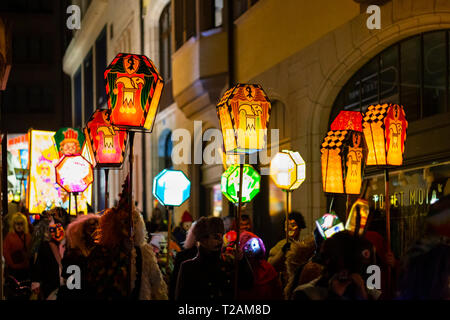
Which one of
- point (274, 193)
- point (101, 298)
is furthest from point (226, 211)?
point (101, 298)

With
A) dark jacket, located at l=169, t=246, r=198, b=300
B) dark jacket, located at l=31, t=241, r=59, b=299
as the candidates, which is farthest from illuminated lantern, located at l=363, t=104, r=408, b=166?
dark jacket, located at l=31, t=241, r=59, b=299

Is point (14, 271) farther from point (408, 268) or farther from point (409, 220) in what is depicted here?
point (408, 268)

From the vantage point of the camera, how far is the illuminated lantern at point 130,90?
303 inches

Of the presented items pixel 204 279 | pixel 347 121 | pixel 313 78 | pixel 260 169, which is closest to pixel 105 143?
pixel 347 121

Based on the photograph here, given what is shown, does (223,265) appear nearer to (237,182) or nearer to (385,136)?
(385,136)

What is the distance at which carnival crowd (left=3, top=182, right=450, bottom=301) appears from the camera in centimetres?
402

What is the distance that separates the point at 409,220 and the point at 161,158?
15.3 metres

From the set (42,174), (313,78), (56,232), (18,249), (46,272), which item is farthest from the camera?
(42,174)

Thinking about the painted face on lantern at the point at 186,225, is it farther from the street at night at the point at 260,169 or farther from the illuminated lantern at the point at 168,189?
the illuminated lantern at the point at 168,189

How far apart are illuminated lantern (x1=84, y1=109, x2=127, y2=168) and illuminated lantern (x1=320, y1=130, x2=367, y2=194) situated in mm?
3842

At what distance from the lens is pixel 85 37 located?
39.2 m

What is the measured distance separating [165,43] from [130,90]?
16922 mm

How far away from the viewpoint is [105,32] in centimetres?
3459

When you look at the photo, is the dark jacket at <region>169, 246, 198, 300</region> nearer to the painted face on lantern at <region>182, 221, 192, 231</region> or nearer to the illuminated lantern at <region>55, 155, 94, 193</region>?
the illuminated lantern at <region>55, 155, 94, 193</region>
